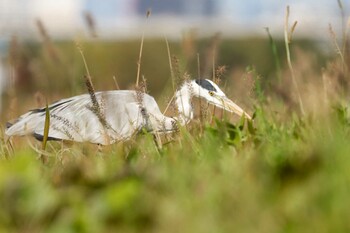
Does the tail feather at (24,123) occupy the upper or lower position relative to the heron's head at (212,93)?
lower

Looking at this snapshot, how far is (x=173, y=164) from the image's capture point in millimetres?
4031

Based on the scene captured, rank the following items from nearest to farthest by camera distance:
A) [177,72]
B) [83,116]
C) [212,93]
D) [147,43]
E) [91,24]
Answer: [177,72] < [91,24] < [212,93] < [83,116] < [147,43]

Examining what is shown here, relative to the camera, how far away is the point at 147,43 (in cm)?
3912

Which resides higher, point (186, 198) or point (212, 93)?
point (186, 198)

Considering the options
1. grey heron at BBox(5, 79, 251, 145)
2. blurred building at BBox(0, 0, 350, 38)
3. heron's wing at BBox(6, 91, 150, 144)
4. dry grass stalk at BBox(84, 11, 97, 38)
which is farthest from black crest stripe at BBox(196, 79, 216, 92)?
blurred building at BBox(0, 0, 350, 38)

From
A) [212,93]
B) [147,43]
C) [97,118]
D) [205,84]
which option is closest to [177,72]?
[212,93]

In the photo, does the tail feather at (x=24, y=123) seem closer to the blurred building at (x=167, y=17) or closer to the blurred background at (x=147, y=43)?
the blurred background at (x=147, y=43)

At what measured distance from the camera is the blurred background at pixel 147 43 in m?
6.27

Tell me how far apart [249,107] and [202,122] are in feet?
3.64

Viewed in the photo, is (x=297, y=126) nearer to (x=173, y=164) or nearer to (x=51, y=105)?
(x=173, y=164)

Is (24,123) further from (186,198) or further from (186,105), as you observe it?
(186,198)

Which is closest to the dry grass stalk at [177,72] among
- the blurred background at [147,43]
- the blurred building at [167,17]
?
the blurred background at [147,43]

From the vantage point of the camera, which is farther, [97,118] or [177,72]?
[97,118]

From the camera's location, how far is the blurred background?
6273mm
